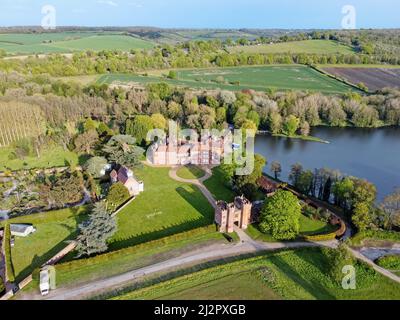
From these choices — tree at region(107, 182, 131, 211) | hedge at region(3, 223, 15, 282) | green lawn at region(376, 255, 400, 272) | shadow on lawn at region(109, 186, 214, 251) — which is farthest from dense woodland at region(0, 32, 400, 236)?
hedge at region(3, 223, 15, 282)

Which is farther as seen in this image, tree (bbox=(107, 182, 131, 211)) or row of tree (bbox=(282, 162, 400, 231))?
tree (bbox=(107, 182, 131, 211))

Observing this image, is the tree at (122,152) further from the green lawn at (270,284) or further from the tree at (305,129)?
the tree at (305,129)

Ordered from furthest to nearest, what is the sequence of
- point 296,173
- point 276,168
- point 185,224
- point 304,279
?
point 276,168
point 296,173
point 185,224
point 304,279

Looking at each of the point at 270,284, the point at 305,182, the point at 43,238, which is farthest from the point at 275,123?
the point at 43,238

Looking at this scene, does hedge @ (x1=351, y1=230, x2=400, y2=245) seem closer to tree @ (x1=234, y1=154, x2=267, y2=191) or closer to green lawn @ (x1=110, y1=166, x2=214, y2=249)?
tree @ (x1=234, y1=154, x2=267, y2=191)

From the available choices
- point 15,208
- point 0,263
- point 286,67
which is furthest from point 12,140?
point 286,67

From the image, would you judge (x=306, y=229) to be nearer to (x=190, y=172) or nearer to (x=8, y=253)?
(x=190, y=172)

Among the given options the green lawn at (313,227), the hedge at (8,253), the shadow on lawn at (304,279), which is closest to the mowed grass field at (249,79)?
the green lawn at (313,227)
